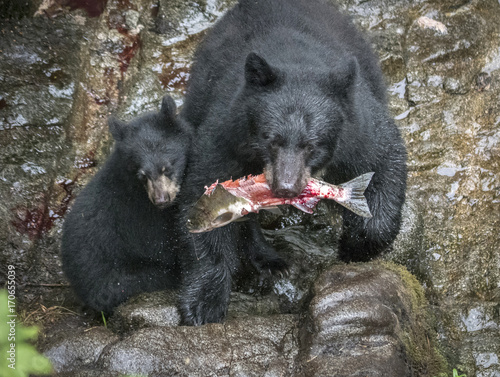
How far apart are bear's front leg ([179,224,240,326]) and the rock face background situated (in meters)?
0.18

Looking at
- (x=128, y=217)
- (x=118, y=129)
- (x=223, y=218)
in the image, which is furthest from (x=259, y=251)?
(x=118, y=129)

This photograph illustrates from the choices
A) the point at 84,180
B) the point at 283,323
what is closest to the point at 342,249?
the point at 283,323

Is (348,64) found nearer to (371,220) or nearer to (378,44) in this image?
(371,220)

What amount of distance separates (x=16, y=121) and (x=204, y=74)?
2312 millimetres

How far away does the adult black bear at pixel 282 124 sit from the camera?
4.15 metres

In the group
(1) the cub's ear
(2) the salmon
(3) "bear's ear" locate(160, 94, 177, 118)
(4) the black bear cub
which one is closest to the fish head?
(2) the salmon

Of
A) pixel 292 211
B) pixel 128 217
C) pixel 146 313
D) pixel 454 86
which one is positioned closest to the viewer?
pixel 146 313

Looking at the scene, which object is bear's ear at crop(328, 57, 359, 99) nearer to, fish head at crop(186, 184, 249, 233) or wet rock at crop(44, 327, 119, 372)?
fish head at crop(186, 184, 249, 233)

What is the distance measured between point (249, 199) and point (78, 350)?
1.63 m

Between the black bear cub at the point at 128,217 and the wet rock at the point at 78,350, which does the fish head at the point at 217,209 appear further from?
the wet rock at the point at 78,350

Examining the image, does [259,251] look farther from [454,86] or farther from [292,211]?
[454,86]

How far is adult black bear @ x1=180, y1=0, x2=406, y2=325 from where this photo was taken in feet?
13.6

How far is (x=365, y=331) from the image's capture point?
4047mm

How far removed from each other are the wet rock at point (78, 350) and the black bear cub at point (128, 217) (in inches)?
39.4
